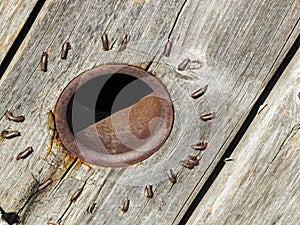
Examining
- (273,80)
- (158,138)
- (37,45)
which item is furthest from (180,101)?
(37,45)

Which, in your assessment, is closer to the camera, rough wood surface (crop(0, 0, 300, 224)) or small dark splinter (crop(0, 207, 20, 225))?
rough wood surface (crop(0, 0, 300, 224))

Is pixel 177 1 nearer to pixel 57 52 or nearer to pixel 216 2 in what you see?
pixel 216 2

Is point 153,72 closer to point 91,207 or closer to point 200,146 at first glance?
point 200,146

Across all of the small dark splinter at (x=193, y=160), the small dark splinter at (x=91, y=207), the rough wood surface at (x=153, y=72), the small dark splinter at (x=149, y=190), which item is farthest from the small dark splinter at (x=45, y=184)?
the small dark splinter at (x=193, y=160)

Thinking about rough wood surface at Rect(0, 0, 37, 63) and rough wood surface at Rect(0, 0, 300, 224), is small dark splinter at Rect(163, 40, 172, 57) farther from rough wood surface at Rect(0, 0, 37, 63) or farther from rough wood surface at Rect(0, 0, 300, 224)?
rough wood surface at Rect(0, 0, 37, 63)

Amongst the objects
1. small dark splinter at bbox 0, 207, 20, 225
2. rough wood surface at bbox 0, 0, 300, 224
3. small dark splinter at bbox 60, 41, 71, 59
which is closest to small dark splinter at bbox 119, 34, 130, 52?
rough wood surface at bbox 0, 0, 300, 224

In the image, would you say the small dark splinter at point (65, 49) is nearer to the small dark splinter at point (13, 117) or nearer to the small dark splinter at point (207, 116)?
the small dark splinter at point (13, 117)

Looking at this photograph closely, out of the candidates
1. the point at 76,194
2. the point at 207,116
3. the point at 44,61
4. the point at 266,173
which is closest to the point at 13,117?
the point at 44,61
